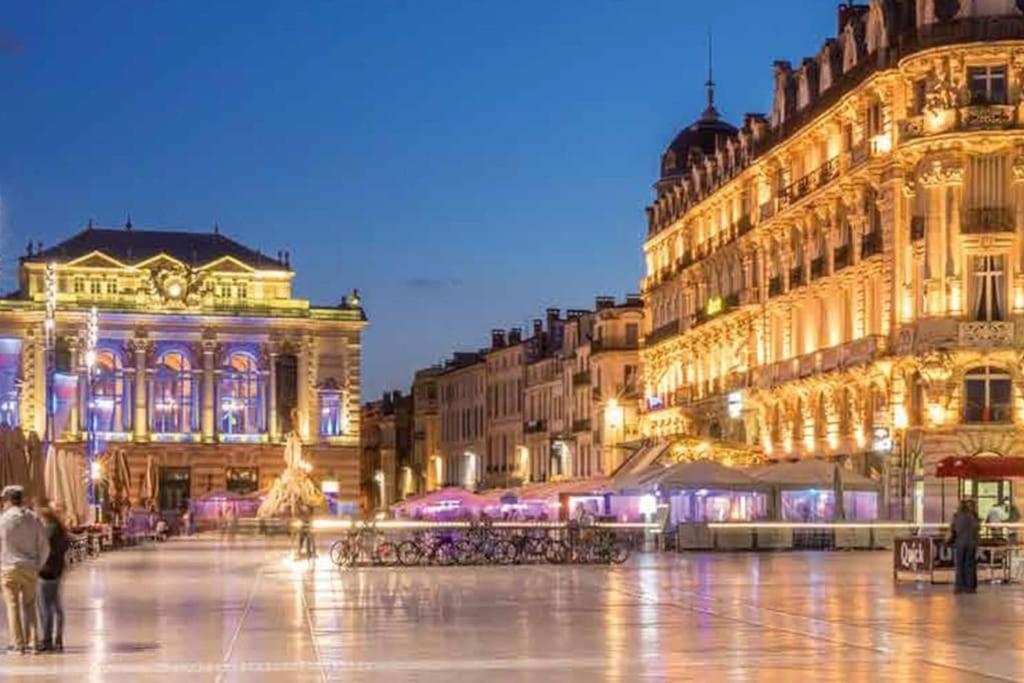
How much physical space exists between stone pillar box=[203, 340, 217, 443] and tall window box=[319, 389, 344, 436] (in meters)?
7.27

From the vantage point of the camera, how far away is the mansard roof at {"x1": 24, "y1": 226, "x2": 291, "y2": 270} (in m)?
140

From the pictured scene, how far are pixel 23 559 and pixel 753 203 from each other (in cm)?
6588

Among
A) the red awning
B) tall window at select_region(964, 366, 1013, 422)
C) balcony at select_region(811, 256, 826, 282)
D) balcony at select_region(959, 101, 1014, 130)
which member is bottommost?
the red awning

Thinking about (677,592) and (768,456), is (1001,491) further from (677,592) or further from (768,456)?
(677,592)

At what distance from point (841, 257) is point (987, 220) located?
8505mm

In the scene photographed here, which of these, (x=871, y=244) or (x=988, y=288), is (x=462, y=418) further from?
(x=988, y=288)

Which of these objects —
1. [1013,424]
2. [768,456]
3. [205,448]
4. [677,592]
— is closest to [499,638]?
[677,592]

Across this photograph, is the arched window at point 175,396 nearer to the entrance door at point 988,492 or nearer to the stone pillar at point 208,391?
the stone pillar at point 208,391

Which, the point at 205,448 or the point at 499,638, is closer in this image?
the point at 499,638

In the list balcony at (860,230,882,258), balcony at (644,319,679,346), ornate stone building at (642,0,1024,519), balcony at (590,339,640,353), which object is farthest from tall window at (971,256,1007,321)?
balcony at (590,339,640,353)

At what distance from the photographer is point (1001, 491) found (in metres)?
66.6

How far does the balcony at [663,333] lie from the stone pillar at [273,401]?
123 feet

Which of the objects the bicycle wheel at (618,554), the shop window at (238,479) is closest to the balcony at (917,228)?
the bicycle wheel at (618,554)

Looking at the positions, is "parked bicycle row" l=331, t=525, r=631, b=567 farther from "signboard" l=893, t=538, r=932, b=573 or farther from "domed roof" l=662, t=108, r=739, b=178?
"domed roof" l=662, t=108, r=739, b=178
